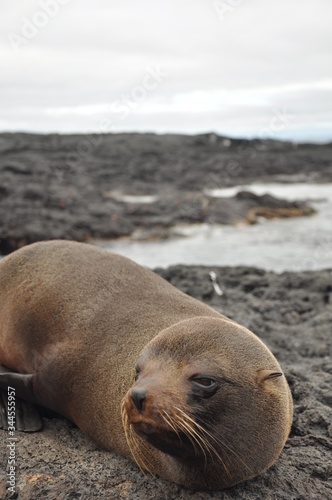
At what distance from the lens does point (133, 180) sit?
2469cm

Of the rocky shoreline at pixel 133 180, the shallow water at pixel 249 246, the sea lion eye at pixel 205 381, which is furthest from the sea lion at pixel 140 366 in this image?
the rocky shoreline at pixel 133 180

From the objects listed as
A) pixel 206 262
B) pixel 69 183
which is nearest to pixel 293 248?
pixel 206 262

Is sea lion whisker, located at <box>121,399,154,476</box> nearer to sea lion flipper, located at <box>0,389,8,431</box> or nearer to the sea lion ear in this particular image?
the sea lion ear

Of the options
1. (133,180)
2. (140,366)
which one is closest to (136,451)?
(140,366)

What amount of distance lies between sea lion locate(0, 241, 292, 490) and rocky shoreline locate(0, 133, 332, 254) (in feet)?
26.9

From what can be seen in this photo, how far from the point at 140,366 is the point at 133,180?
2196cm

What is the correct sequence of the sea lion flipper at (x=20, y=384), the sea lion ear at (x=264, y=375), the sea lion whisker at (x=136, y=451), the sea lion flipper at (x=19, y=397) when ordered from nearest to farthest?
the sea lion ear at (x=264, y=375)
the sea lion whisker at (x=136, y=451)
the sea lion flipper at (x=19, y=397)
the sea lion flipper at (x=20, y=384)

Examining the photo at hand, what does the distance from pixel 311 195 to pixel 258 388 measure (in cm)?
2171

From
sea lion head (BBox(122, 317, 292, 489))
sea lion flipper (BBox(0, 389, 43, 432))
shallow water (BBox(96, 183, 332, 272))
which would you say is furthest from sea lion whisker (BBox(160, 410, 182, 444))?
shallow water (BBox(96, 183, 332, 272))

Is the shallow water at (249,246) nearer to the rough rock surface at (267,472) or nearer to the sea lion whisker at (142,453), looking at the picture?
the rough rock surface at (267,472)

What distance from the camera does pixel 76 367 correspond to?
379cm

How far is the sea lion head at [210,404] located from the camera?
2.73m

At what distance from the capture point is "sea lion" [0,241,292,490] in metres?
2.81

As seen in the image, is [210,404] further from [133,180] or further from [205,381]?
[133,180]
